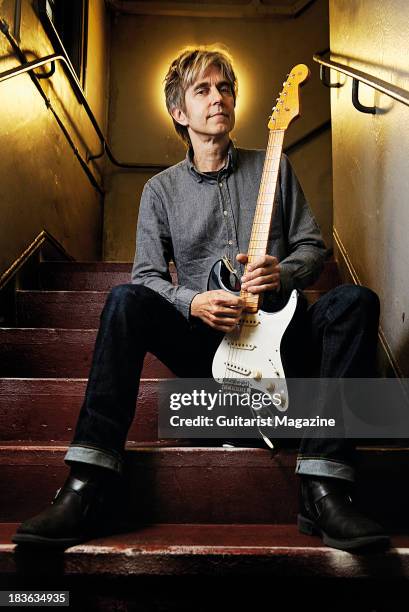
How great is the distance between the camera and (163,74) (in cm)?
522

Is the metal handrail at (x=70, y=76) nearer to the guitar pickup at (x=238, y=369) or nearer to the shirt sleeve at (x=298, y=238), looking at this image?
the shirt sleeve at (x=298, y=238)

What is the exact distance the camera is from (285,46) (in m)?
5.23

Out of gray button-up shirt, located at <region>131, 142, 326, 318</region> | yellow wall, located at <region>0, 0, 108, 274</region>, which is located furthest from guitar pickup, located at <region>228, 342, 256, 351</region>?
yellow wall, located at <region>0, 0, 108, 274</region>

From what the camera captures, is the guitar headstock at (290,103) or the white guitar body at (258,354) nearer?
the white guitar body at (258,354)

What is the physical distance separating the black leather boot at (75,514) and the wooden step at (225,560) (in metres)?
0.03

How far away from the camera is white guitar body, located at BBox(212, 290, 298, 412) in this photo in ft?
4.32

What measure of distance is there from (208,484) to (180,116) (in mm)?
1183

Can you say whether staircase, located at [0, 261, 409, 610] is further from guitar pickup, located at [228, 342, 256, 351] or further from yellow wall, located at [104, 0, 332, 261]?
yellow wall, located at [104, 0, 332, 261]

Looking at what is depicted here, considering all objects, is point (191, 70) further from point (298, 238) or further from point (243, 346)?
point (243, 346)

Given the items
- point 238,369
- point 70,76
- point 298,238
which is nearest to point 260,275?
point 238,369

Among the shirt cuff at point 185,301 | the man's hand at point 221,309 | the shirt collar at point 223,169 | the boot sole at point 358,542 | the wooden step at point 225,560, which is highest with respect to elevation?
the shirt collar at point 223,169

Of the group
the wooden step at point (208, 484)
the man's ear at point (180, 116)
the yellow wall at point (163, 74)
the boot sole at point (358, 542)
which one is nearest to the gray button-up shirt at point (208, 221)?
the man's ear at point (180, 116)

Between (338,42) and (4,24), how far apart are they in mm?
1563

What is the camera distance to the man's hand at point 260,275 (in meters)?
1.40
